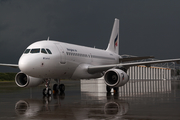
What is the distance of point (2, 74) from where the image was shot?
5875 centimetres

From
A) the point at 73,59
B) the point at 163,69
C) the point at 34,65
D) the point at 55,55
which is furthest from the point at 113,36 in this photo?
the point at 163,69

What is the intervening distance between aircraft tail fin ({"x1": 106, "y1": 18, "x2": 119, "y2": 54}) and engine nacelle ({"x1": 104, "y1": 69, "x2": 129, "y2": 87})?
9.05 meters

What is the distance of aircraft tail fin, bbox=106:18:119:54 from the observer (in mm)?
26477

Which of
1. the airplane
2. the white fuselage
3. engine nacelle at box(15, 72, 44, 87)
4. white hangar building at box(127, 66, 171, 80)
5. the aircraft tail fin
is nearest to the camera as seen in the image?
the white fuselage

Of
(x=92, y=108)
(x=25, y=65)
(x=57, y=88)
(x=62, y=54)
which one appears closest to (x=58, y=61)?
(x=62, y=54)

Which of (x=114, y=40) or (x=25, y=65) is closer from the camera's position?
(x=25, y=65)

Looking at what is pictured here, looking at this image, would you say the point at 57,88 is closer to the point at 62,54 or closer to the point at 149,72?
the point at 62,54

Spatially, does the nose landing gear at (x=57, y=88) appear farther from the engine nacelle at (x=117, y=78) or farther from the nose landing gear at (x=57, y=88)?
the engine nacelle at (x=117, y=78)

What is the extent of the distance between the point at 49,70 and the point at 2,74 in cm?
4695

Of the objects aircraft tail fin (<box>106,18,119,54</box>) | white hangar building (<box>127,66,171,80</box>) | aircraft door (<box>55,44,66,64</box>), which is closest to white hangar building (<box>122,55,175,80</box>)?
white hangar building (<box>127,66,171,80</box>)

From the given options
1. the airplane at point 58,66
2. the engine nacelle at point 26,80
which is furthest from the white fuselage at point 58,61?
the engine nacelle at point 26,80

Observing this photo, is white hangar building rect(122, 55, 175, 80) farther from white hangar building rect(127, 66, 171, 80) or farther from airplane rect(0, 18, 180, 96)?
airplane rect(0, 18, 180, 96)

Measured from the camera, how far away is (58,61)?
15922mm

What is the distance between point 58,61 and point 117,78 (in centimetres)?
399
